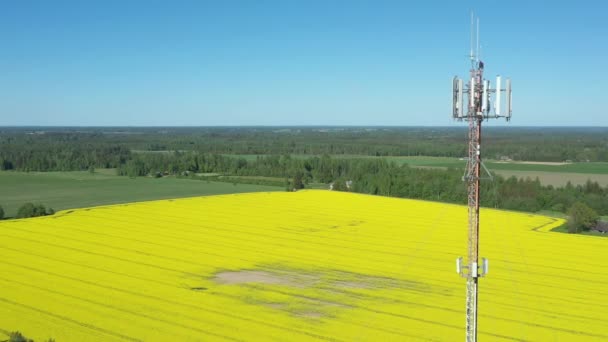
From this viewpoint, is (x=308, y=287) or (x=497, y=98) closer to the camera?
(x=497, y=98)

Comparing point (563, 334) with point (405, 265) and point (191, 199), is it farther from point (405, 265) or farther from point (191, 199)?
point (191, 199)

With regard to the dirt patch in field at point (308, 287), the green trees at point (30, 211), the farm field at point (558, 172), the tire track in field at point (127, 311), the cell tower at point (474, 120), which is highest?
the cell tower at point (474, 120)

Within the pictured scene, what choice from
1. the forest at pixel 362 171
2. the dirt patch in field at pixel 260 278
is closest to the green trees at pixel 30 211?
the dirt patch in field at pixel 260 278

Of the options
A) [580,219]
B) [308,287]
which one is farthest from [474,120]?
[580,219]

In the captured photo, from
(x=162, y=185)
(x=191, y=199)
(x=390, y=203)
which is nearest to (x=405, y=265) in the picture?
(x=390, y=203)

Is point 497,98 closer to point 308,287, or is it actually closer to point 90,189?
point 308,287

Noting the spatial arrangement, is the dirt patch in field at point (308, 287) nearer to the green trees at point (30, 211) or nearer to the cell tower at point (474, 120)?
the cell tower at point (474, 120)
